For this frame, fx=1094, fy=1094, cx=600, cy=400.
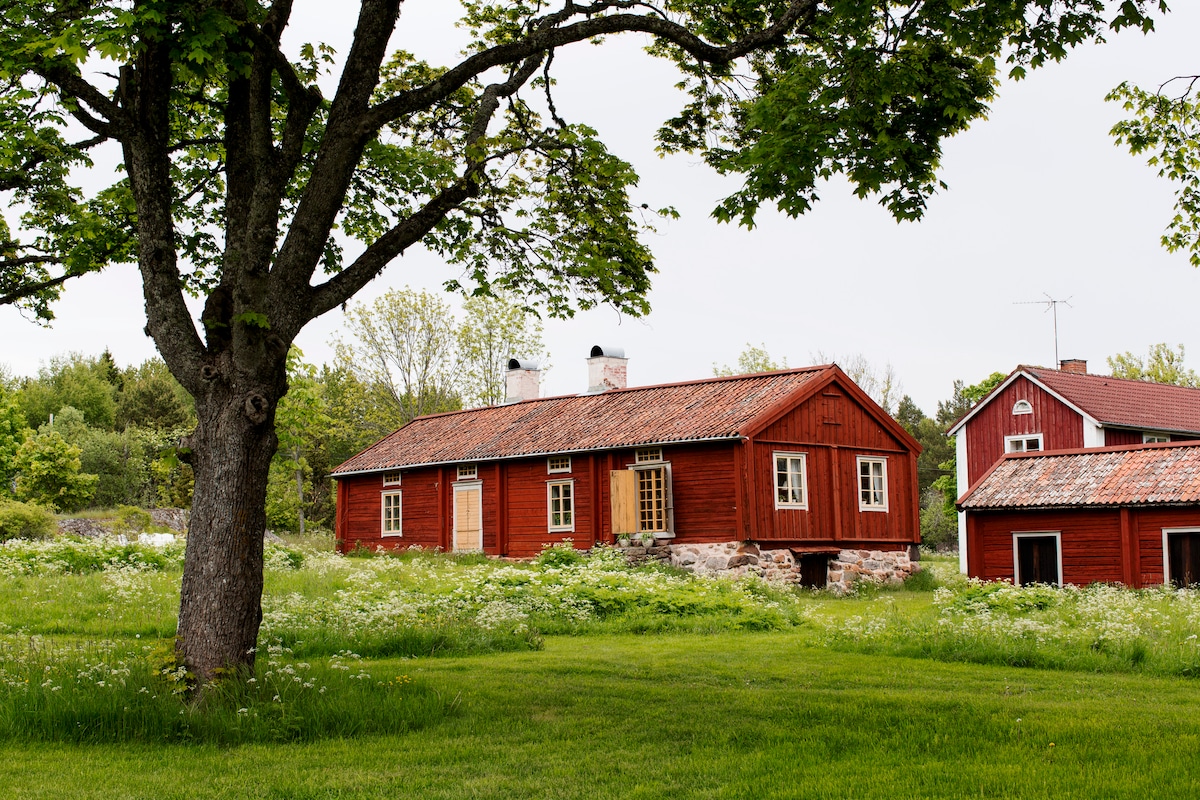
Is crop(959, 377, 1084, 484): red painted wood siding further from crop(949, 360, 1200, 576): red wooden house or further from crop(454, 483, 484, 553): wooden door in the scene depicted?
crop(454, 483, 484, 553): wooden door

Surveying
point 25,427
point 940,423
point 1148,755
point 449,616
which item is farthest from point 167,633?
point 940,423

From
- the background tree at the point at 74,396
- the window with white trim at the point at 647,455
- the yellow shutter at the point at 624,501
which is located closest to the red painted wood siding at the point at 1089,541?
the window with white trim at the point at 647,455

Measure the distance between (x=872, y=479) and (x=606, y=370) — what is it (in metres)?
9.46

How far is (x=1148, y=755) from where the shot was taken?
7.64 meters

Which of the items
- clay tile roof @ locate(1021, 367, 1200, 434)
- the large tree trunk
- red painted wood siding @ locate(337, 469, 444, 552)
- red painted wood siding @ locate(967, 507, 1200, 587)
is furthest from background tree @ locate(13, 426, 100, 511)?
the large tree trunk

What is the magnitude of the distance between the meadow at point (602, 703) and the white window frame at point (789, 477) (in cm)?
989

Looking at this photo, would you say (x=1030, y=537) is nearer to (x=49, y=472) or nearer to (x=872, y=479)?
(x=872, y=479)

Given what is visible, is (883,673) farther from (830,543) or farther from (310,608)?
(830,543)

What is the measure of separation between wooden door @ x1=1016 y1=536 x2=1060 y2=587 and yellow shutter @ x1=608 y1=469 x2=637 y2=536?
29.2 feet

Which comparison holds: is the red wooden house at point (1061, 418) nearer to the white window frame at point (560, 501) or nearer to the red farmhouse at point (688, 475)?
the red farmhouse at point (688, 475)

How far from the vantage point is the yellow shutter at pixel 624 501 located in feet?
89.1

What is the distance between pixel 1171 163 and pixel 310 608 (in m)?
13.0

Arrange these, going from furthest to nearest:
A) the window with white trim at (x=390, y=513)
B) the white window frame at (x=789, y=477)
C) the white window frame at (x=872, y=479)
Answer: the window with white trim at (x=390, y=513) < the white window frame at (x=872, y=479) < the white window frame at (x=789, y=477)

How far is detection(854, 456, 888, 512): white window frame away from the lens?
2897 centimetres
